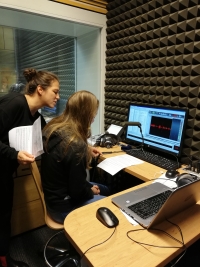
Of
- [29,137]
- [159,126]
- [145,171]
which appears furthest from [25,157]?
[159,126]

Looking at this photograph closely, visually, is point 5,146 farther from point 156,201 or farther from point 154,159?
point 154,159

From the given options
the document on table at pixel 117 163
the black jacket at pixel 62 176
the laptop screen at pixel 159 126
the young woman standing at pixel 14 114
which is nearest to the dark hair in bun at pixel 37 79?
the young woman standing at pixel 14 114

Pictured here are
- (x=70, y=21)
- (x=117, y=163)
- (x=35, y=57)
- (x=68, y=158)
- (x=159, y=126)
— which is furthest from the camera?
(x=35, y=57)

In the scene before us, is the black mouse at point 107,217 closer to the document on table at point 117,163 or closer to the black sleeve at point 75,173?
the black sleeve at point 75,173

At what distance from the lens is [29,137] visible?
3.70ft

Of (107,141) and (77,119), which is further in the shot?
(107,141)

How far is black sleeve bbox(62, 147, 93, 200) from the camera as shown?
1112 millimetres

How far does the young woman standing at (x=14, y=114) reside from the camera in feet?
4.24

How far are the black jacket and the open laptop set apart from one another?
27 cm

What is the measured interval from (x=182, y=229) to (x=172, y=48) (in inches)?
52.5

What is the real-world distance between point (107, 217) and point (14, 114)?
0.88m

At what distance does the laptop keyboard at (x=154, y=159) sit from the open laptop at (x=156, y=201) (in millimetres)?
306

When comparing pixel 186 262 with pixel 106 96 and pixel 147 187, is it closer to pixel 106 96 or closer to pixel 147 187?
pixel 147 187

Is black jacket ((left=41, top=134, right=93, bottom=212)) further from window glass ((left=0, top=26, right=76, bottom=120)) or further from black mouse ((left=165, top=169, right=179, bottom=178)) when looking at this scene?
window glass ((left=0, top=26, right=76, bottom=120))
